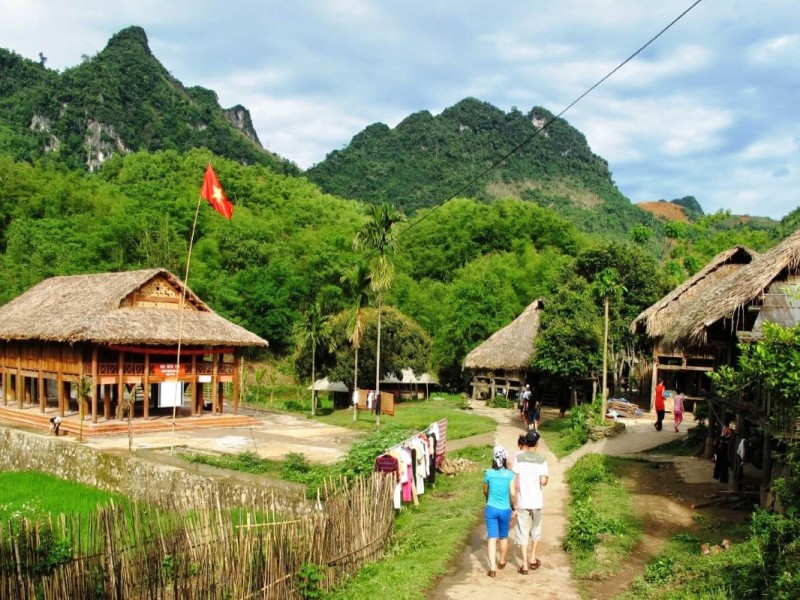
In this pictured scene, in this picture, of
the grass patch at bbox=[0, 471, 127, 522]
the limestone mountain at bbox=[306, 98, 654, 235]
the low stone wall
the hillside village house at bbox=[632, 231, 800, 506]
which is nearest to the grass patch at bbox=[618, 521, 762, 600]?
the hillside village house at bbox=[632, 231, 800, 506]

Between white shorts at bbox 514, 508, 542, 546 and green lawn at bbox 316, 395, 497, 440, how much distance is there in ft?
33.6

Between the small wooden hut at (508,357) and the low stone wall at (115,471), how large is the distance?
18417 millimetres

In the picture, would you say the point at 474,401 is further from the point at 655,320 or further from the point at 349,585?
the point at 349,585

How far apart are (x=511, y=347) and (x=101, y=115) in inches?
3039

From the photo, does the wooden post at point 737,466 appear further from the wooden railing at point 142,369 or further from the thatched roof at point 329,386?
the thatched roof at point 329,386

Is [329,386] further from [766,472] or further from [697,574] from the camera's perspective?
[697,574]

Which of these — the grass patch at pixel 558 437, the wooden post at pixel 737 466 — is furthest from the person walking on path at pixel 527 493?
the grass patch at pixel 558 437

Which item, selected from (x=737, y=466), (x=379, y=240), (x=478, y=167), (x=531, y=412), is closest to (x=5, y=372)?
(x=379, y=240)

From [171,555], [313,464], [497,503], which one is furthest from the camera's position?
[313,464]

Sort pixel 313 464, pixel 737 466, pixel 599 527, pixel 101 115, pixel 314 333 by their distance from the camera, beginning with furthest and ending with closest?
1. pixel 101 115
2. pixel 314 333
3. pixel 313 464
4. pixel 737 466
5. pixel 599 527

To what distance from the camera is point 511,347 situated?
1216 inches

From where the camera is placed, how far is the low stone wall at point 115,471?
39.7 feet

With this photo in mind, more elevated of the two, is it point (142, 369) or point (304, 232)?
point (304, 232)

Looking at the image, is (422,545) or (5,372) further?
(5,372)
